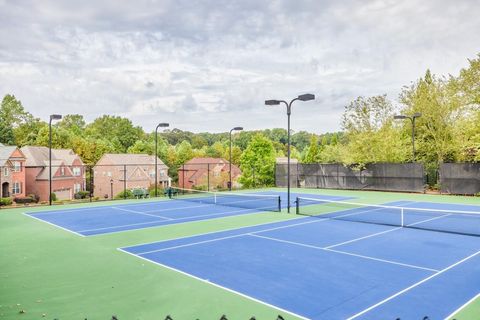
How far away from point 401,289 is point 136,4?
45.2ft

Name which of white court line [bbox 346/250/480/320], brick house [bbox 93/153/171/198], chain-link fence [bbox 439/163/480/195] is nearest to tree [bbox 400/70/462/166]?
chain-link fence [bbox 439/163/480/195]

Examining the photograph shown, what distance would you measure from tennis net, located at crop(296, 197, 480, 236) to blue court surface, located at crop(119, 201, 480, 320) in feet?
3.06

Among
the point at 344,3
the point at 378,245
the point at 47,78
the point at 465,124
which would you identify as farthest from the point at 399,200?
the point at 47,78

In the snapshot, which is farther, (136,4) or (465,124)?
(465,124)

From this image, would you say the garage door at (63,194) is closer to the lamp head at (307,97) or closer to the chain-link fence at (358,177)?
the chain-link fence at (358,177)

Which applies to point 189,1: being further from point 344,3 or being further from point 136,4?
point 344,3

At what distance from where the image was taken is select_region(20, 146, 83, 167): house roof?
5156 centimetres

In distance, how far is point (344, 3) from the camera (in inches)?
725

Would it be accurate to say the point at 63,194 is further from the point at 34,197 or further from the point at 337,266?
the point at 337,266

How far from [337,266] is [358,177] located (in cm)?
2345

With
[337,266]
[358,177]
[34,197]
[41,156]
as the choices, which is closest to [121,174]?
[41,156]

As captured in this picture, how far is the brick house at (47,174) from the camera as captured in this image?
51.1 m

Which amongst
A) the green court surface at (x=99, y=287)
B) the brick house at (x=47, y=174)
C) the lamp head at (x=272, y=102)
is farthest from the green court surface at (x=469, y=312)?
the brick house at (x=47, y=174)

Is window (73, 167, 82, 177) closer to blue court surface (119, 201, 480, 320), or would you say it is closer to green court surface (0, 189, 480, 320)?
green court surface (0, 189, 480, 320)
